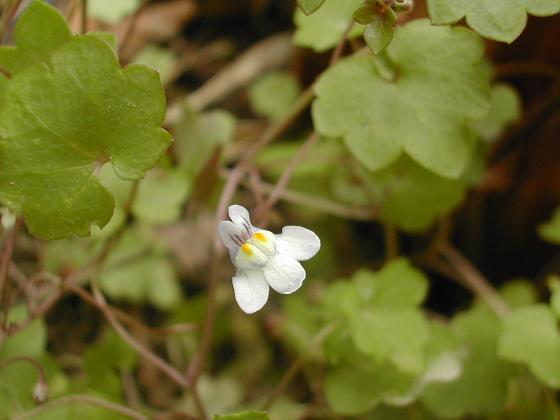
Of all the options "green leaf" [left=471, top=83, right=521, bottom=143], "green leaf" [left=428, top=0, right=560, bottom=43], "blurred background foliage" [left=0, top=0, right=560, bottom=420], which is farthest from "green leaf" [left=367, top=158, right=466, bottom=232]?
"green leaf" [left=428, top=0, right=560, bottom=43]

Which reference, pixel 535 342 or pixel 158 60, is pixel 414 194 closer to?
pixel 535 342

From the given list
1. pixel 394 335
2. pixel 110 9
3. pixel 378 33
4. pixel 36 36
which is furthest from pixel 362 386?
pixel 110 9

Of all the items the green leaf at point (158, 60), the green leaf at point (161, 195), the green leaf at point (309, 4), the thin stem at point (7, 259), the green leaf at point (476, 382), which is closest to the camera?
the green leaf at point (309, 4)

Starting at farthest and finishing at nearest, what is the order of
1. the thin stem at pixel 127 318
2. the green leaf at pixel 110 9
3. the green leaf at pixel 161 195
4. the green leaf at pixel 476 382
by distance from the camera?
the green leaf at pixel 110 9 → the green leaf at pixel 161 195 → the green leaf at pixel 476 382 → the thin stem at pixel 127 318

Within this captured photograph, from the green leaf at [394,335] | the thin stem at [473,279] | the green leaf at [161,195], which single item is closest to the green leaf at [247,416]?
the green leaf at [394,335]

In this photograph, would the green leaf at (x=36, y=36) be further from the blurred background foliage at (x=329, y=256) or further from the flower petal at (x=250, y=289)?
the flower petal at (x=250, y=289)

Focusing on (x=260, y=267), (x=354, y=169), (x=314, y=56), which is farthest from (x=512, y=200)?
(x=260, y=267)

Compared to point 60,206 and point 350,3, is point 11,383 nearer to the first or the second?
point 60,206
